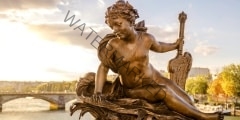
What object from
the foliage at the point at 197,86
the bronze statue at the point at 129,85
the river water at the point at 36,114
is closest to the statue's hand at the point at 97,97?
the bronze statue at the point at 129,85

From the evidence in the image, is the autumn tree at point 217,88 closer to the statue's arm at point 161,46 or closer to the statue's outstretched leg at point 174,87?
the statue's arm at point 161,46

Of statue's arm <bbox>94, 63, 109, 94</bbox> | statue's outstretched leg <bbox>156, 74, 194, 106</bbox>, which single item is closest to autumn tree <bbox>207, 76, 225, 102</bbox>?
statue's outstretched leg <bbox>156, 74, 194, 106</bbox>

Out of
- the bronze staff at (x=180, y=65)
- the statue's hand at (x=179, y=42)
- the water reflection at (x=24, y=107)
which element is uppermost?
the statue's hand at (x=179, y=42)

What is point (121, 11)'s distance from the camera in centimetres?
274

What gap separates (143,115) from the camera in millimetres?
2723

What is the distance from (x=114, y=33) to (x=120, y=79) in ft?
0.97

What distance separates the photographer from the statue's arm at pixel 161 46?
291 centimetres

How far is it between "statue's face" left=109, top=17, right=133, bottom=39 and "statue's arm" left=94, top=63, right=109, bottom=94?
0.24 m

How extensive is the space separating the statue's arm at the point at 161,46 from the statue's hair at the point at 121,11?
0.64 feet

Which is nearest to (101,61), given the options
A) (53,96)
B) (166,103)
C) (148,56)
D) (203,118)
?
(148,56)

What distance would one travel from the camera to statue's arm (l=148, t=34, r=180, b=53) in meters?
2.91

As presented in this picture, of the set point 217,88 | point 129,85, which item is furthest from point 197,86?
point 129,85

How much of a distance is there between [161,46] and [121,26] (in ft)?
1.32

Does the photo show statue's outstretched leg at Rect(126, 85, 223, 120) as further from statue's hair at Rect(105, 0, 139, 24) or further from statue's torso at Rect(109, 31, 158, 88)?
statue's hair at Rect(105, 0, 139, 24)
